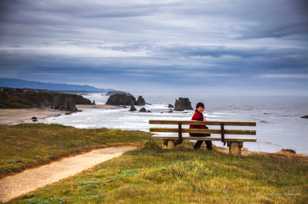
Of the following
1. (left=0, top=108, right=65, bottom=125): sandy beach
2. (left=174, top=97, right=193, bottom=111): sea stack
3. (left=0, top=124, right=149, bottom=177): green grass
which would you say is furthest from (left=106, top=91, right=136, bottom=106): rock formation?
(left=0, top=124, right=149, bottom=177): green grass

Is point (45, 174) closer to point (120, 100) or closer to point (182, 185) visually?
point (182, 185)

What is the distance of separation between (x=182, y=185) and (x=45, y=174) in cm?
545

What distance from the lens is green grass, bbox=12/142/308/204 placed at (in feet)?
30.8

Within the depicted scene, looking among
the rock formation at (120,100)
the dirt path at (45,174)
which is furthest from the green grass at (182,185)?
the rock formation at (120,100)

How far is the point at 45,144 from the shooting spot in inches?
Result: 826

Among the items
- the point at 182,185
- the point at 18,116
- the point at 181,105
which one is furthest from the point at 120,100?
the point at 182,185

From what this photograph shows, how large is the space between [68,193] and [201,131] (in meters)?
9.08

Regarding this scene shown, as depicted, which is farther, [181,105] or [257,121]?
[181,105]

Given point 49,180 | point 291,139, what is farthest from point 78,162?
point 291,139

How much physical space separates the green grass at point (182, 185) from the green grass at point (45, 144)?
3.21 m

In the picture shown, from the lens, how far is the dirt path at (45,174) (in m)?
11.3

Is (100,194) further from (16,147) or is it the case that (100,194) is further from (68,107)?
(68,107)

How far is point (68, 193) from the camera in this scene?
10094 millimetres

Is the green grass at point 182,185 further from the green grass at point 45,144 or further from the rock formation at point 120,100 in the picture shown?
the rock formation at point 120,100
